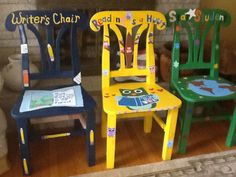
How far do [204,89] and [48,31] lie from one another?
96 centimetres

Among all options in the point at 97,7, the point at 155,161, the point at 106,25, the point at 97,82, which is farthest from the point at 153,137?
the point at 97,7

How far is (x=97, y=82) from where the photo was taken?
1.87 metres

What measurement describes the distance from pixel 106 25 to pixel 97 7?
441mm

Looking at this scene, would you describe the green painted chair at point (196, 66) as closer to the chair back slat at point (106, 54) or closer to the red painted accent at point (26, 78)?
the chair back slat at point (106, 54)

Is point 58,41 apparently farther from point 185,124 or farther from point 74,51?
point 185,124

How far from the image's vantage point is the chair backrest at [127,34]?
146 centimetres

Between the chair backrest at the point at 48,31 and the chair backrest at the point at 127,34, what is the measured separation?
0.12m

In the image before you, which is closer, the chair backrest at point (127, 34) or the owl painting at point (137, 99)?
the owl painting at point (137, 99)

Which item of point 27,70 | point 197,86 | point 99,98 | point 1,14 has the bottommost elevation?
point 99,98

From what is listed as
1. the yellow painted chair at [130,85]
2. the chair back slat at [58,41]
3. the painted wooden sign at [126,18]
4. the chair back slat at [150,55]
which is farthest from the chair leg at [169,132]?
the chair back slat at [58,41]

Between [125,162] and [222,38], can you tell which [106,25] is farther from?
[222,38]

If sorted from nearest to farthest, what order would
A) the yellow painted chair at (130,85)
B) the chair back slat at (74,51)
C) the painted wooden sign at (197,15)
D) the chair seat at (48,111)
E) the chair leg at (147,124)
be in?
the chair seat at (48,111), the yellow painted chair at (130,85), the chair back slat at (74,51), the painted wooden sign at (197,15), the chair leg at (147,124)

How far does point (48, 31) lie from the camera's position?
56.6 inches

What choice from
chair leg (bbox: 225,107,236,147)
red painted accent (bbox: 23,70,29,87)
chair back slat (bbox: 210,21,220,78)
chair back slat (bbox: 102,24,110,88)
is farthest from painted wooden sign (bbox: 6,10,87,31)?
chair leg (bbox: 225,107,236,147)
